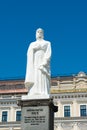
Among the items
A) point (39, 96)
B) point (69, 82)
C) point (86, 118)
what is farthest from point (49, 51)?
point (69, 82)

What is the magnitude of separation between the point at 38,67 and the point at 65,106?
39206 mm

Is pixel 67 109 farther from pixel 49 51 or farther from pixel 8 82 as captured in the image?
pixel 49 51

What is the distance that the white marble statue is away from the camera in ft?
60.3

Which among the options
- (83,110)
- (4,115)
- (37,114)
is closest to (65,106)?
(83,110)

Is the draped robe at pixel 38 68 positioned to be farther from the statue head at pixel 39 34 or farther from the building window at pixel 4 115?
the building window at pixel 4 115

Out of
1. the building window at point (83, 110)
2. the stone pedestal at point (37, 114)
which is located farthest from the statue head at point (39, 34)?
the building window at point (83, 110)

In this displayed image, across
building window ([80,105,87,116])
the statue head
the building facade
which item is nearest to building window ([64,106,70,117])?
the building facade

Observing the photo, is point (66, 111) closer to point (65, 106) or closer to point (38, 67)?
point (65, 106)

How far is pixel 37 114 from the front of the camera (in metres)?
17.7

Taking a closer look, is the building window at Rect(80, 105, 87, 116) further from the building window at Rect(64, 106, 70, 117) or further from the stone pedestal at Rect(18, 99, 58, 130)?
the stone pedestal at Rect(18, 99, 58, 130)

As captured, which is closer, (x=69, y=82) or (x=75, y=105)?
(x=75, y=105)

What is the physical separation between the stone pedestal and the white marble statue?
0.50 m

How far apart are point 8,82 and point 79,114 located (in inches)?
764

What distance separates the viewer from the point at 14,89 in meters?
70.5
